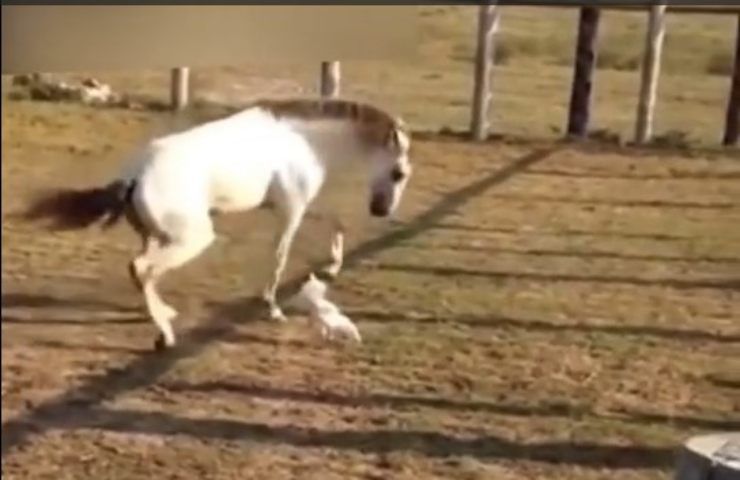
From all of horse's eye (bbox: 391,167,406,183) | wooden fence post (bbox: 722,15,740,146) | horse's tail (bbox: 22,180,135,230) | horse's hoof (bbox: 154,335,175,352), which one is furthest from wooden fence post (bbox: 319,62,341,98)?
wooden fence post (bbox: 722,15,740,146)

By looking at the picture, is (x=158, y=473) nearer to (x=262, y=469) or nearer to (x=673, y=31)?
(x=262, y=469)

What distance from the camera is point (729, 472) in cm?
209

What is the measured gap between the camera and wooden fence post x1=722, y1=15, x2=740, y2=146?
240 centimetres

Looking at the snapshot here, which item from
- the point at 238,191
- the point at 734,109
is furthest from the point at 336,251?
the point at 734,109

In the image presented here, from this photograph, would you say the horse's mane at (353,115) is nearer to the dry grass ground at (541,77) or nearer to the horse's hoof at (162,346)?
the dry grass ground at (541,77)

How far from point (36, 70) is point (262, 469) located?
857 mm

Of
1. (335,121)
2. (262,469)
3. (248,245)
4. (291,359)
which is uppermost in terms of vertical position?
(335,121)

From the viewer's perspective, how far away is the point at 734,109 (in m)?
2.43

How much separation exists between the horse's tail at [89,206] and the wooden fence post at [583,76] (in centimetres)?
61

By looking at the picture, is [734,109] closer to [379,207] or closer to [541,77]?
[541,77]

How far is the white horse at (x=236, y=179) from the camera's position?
7.24ft

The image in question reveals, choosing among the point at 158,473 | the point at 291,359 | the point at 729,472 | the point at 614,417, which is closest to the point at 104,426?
Result: the point at 158,473

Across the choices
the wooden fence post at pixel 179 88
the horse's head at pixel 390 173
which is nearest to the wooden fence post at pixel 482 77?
the horse's head at pixel 390 173

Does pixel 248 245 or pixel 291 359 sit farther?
pixel 291 359
